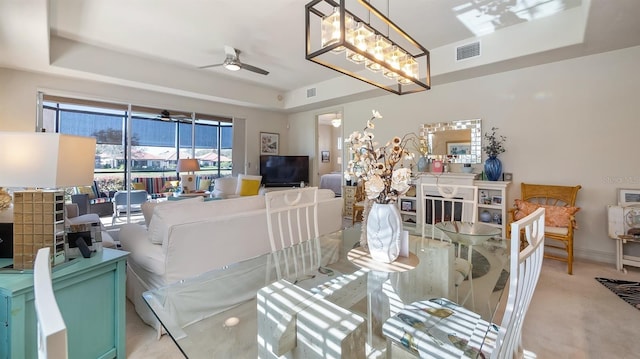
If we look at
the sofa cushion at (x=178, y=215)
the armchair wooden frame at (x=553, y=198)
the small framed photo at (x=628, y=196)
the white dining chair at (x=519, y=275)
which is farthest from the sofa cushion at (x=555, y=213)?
the sofa cushion at (x=178, y=215)

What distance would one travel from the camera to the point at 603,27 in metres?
2.66

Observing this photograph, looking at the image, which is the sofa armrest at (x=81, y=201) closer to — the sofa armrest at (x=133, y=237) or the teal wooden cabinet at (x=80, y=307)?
the sofa armrest at (x=133, y=237)

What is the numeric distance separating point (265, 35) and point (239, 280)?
3.21 meters

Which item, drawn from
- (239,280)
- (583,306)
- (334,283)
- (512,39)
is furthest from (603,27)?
(239,280)

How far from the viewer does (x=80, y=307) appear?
59.3 inches

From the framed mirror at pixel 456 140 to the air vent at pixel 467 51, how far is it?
96 cm

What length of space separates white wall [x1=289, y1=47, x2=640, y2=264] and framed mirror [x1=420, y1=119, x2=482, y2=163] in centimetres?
14

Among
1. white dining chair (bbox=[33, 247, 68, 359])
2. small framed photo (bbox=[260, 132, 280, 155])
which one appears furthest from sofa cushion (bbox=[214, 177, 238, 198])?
white dining chair (bbox=[33, 247, 68, 359])

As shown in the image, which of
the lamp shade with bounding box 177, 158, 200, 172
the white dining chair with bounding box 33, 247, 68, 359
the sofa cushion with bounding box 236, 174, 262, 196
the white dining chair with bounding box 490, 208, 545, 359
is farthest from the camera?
the sofa cushion with bounding box 236, 174, 262, 196

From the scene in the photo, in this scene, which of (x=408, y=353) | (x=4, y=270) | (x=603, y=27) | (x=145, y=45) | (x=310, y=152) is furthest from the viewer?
(x=310, y=152)

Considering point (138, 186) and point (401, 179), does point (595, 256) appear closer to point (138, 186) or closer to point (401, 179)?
point (401, 179)

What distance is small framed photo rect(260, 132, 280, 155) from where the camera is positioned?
691cm

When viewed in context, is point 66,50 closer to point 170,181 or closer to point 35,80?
point 35,80

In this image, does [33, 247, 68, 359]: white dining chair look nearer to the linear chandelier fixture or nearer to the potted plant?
the linear chandelier fixture
